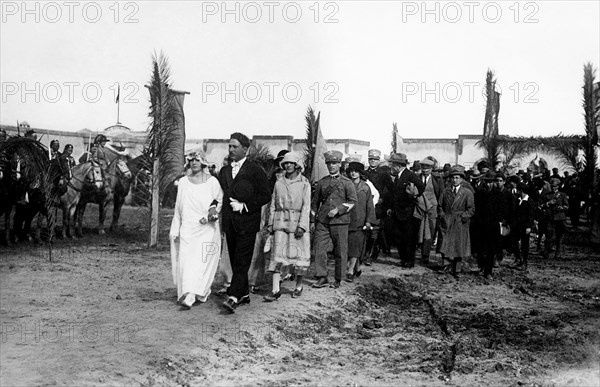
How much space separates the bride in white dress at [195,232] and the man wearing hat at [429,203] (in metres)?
5.41

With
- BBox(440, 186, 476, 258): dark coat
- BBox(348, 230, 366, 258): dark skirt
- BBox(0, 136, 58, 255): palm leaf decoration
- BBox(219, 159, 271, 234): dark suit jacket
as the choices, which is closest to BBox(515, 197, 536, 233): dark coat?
BBox(440, 186, 476, 258): dark coat

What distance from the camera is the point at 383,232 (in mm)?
13422

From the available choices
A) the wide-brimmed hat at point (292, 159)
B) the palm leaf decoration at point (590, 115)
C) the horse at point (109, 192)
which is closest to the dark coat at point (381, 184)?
the wide-brimmed hat at point (292, 159)

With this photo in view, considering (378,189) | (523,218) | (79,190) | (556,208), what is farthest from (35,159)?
(556,208)

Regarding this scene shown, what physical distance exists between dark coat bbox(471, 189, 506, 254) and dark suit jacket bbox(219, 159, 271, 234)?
515cm

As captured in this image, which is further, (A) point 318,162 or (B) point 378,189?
(B) point 378,189

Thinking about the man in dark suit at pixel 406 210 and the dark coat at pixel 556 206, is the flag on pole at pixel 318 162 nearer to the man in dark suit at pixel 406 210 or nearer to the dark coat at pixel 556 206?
the man in dark suit at pixel 406 210

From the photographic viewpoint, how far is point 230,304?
7289mm

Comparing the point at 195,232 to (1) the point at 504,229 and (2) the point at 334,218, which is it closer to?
(2) the point at 334,218

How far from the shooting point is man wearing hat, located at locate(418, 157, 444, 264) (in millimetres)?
12078

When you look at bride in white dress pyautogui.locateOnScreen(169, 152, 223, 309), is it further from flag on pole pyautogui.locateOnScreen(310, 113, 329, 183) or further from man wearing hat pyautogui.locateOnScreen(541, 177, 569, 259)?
man wearing hat pyautogui.locateOnScreen(541, 177, 569, 259)

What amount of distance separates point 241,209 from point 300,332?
156 centimetres

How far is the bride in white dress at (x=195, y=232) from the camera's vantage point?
747cm

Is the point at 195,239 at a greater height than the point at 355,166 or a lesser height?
lesser
